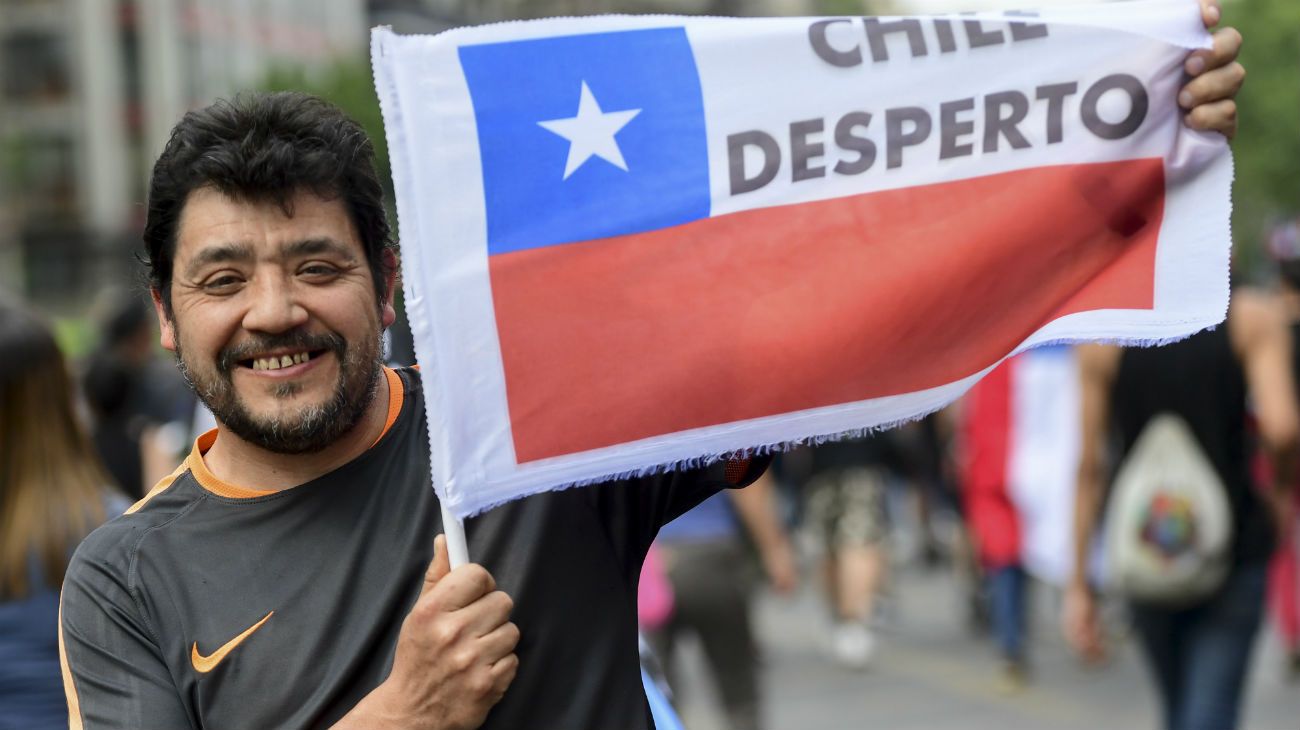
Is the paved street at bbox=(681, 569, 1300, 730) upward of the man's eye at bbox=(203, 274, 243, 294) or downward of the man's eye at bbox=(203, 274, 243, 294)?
downward

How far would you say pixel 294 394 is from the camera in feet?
8.37

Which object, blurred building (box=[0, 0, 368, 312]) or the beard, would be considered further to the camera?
blurred building (box=[0, 0, 368, 312])

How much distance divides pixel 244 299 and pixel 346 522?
1.15ft

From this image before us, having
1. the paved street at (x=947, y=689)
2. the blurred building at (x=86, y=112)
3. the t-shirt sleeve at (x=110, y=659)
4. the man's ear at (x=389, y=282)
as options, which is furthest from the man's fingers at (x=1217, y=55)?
the blurred building at (x=86, y=112)

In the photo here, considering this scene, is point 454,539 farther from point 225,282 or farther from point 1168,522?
point 1168,522

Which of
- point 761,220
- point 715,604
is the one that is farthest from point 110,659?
point 715,604

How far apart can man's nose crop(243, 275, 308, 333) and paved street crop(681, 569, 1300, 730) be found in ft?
14.9

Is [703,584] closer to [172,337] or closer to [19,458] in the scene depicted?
[19,458]

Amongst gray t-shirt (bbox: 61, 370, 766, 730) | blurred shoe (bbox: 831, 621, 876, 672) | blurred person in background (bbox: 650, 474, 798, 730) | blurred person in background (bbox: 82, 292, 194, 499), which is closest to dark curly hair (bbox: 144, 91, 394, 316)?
gray t-shirt (bbox: 61, 370, 766, 730)

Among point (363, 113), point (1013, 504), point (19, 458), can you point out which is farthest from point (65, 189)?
point (19, 458)

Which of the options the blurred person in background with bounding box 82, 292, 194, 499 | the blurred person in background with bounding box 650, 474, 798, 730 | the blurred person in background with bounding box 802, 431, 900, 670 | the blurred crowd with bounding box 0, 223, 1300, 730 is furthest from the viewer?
the blurred person in background with bounding box 802, 431, 900, 670

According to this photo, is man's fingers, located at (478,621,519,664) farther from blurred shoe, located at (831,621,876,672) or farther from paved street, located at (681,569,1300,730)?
blurred shoe, located at (831,621,876,672)

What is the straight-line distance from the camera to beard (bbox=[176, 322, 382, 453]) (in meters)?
2.54

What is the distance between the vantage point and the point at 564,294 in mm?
2637
